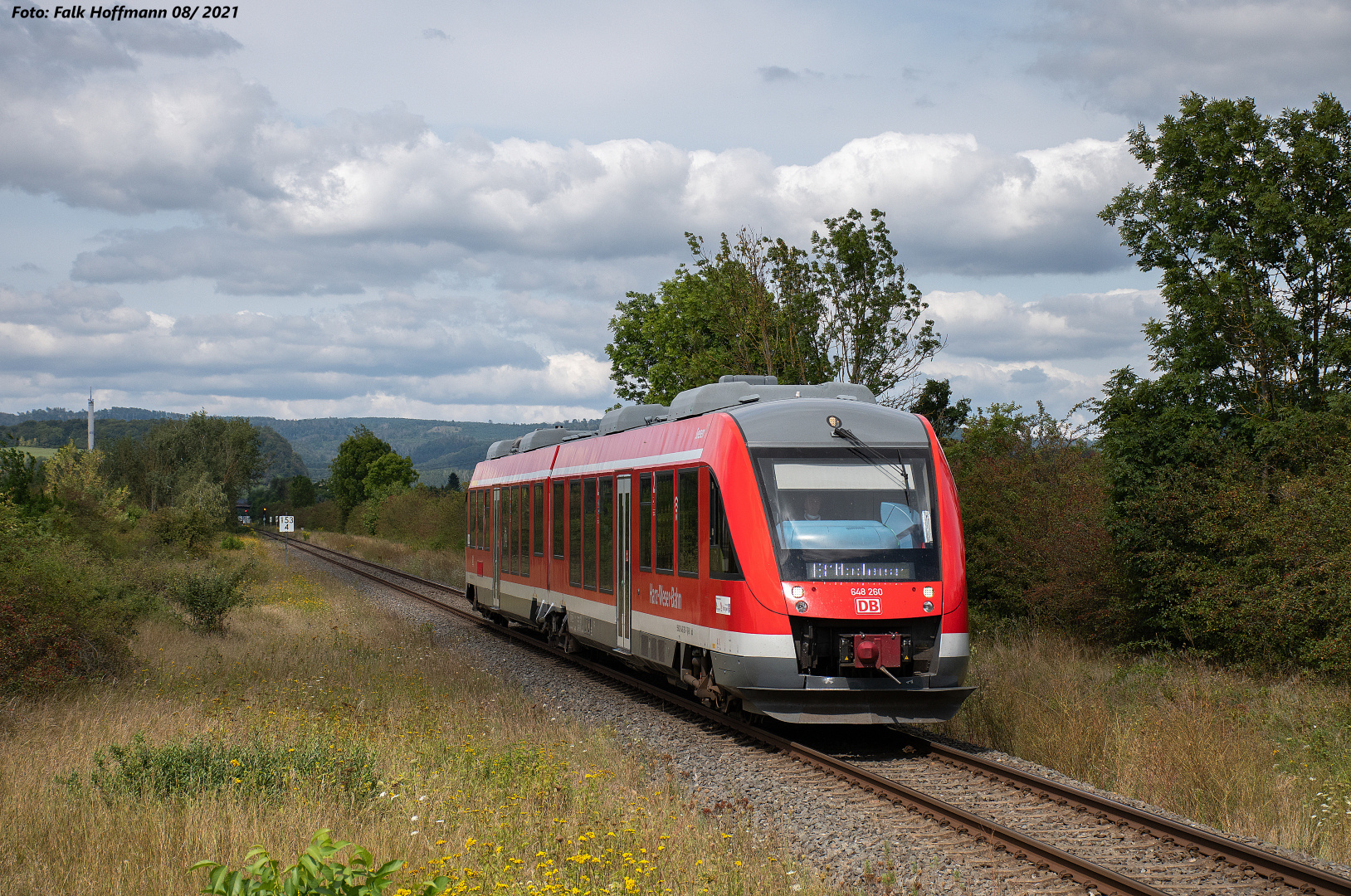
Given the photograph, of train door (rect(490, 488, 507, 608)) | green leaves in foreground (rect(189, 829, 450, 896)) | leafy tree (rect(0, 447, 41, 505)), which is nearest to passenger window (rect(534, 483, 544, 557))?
train door (rect(490, 488, 507, 608))

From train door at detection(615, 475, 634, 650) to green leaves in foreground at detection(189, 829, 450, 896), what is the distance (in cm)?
974

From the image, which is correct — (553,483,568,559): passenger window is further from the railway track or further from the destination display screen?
the destination display screen

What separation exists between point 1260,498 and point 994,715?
21.5 feet

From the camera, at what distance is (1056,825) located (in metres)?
7.72

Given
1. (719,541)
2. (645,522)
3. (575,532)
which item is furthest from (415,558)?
(719,541)

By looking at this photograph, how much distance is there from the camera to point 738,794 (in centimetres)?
888

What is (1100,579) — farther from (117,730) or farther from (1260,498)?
(117,730)

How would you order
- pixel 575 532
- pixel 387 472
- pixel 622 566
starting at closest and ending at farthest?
1. pixel 622 566
2. pixel 575 532
3. pixel 387 472

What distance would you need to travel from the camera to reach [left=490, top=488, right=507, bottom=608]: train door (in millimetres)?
21438

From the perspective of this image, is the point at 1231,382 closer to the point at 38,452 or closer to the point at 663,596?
the point at 663,596

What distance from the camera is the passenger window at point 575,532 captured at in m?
15.9

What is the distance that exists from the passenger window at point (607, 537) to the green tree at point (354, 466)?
114 m

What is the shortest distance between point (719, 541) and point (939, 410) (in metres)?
26.8

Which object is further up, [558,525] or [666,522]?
[666,522]
